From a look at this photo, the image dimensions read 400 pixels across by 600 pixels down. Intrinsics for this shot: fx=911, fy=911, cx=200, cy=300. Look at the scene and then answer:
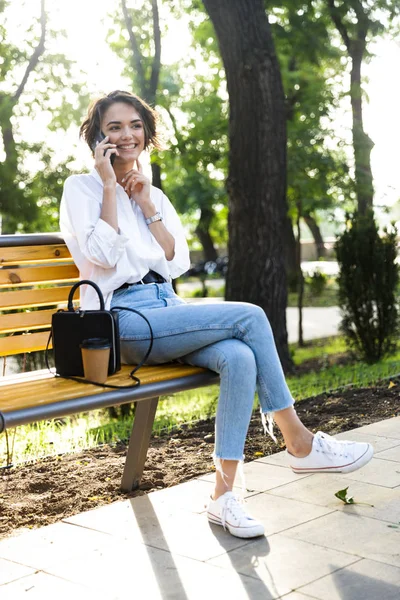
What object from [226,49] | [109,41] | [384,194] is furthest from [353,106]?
[226,49]

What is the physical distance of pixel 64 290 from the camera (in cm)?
436

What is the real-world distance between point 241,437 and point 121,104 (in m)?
1.61

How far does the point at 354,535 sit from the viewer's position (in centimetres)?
336

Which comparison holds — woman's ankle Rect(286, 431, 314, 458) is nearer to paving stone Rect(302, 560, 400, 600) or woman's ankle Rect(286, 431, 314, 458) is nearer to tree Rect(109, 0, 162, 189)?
paving stone Rect(302, 560, 400, 600)

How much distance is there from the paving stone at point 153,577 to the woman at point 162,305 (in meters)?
0.34

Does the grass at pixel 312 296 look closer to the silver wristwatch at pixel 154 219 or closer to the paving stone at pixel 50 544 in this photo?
the silver wristwatch at pixel 154 219

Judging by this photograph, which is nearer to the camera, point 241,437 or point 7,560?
point 7,560

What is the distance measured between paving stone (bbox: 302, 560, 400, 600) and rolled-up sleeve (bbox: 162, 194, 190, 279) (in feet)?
5.29

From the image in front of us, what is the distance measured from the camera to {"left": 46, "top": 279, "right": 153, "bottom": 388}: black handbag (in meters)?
3.40

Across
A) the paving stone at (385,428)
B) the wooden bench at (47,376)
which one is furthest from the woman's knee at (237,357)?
Result: the paving stone at (385,428)

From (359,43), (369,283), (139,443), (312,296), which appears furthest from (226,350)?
(312,296)

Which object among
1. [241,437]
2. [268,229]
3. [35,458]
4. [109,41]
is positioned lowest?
[35,458]

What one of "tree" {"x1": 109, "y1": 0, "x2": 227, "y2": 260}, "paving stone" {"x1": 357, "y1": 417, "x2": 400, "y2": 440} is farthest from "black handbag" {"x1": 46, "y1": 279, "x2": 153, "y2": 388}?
"tree" {"x1": 109, "y1": 0, "x2": 227, "y2": 260}

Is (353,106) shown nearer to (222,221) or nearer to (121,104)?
(121,104)
